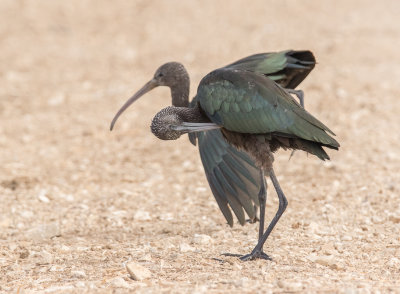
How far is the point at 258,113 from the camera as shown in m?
6.68

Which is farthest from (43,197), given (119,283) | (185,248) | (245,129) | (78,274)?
(119,283)

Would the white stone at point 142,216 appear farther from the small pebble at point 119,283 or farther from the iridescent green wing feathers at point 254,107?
the small pebble at point 119,283

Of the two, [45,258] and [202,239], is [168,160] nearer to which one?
[202,239]

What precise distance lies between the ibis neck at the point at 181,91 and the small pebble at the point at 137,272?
3.47m

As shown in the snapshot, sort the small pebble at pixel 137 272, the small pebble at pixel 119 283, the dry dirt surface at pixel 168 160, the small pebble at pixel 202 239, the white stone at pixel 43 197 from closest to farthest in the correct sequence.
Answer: the small pebble at pixel 119 283
the small pebble at pixel 137 272
the dry dirt surface at pixel 168 160
the small pebble at pixel 202 239
the white stone at pixel 43 197

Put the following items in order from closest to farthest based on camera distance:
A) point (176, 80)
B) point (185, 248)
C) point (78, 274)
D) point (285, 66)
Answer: point (78, 274) < point (185, 248) < point (285, 66) < point (176, 80)

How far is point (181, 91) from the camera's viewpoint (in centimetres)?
891

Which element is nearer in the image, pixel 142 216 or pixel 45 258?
pixel 45 258

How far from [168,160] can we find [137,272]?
5269 mm

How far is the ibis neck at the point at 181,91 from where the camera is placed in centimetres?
888

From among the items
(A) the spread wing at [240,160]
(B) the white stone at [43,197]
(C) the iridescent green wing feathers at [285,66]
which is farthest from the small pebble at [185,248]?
(B) the white stone at [43,197]

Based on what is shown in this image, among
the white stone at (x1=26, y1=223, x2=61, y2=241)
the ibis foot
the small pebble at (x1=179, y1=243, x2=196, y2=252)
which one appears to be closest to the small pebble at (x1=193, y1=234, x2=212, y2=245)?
the small pebble at (x1=179, y1=243, x2=196, y2=252)

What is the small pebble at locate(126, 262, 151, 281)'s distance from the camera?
225 inches

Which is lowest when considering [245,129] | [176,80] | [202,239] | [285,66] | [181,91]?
[202,239]
